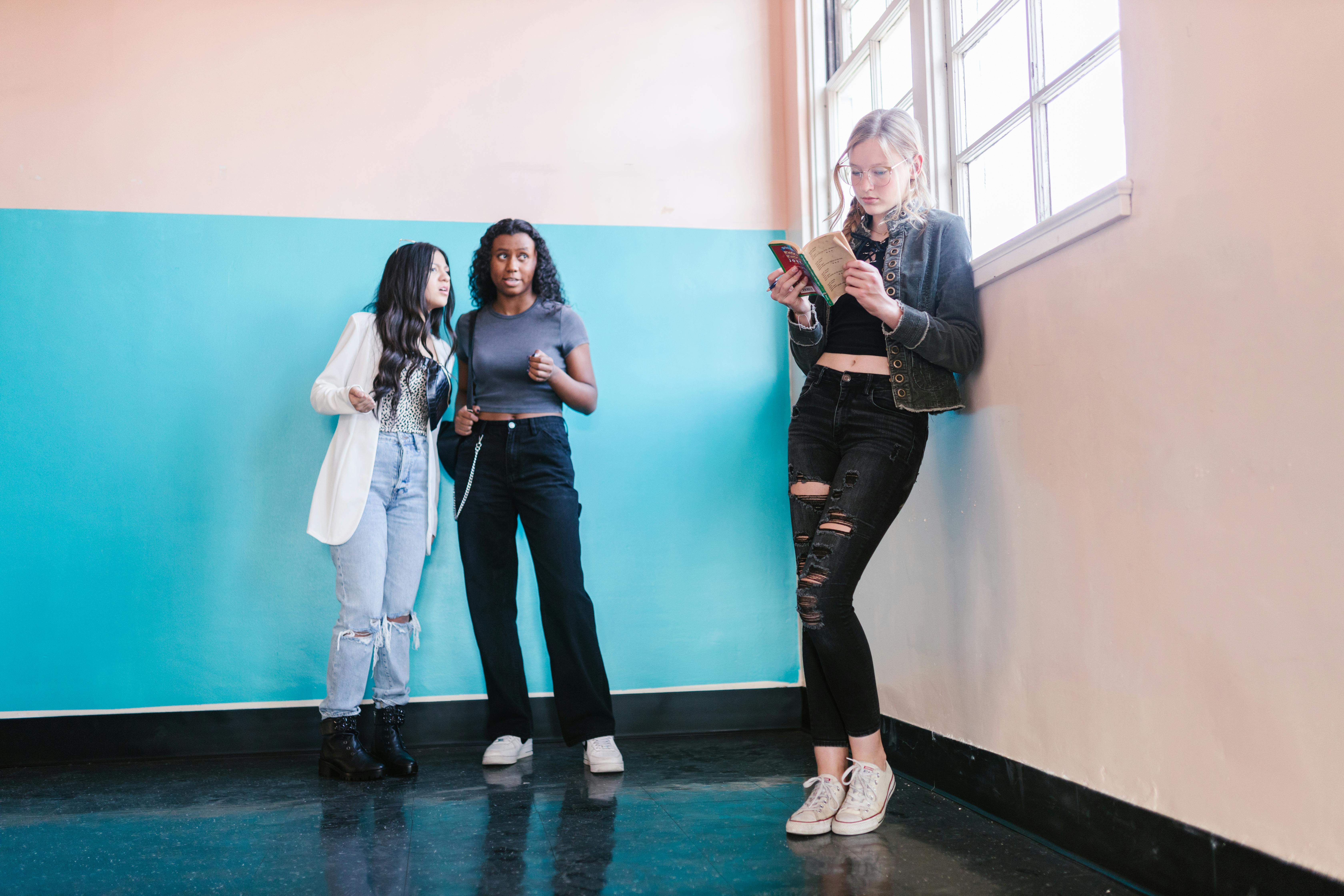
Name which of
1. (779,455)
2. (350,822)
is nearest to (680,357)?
(779,455)

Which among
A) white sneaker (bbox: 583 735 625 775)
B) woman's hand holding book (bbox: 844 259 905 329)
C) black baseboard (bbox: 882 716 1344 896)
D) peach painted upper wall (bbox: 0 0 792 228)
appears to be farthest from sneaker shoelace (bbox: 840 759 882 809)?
peach painted upper wall (bbox: 0 0 792 228)

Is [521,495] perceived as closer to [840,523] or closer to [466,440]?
[466,440]

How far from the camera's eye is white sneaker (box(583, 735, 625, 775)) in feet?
7.66

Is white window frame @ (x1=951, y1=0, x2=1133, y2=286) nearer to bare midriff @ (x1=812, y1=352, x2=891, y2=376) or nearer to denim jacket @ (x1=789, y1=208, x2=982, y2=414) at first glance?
denim jacket @ (x1=789, y1=208, x2=982, y2=414)

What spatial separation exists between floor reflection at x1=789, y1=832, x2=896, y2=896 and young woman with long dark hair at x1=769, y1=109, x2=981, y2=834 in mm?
31

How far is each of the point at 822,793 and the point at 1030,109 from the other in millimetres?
1453

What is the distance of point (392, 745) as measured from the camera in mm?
2400

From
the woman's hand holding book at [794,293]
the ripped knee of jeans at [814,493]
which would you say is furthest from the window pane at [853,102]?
the ripped knee of jeans at [814,493]

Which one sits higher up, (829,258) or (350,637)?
(829,258)

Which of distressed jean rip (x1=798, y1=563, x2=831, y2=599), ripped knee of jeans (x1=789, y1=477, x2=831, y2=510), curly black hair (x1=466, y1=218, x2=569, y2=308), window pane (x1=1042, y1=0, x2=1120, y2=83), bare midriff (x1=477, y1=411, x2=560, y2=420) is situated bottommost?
distressed jean rip (x1=798, y1=563, x2=831, y2=599)

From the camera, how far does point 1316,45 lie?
1152 millimetres

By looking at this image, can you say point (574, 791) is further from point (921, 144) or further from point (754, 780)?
point (921, 144)

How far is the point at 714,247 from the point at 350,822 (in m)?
2.01

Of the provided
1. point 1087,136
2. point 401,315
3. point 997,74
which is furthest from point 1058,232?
point 401,315
